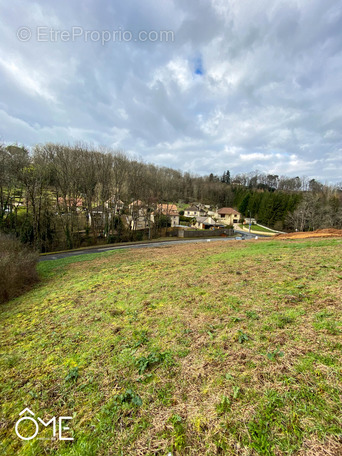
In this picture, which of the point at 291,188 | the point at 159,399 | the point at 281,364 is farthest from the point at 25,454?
the point at 291,188

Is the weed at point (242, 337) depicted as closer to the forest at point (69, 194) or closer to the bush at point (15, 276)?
the bush at point (15, 276)

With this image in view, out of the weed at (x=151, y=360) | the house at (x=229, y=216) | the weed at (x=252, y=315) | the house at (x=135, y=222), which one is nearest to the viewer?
the weed at (x=151, y=360)

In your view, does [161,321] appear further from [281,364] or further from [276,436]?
[276,436]

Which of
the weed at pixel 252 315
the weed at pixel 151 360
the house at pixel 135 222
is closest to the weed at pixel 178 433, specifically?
the weed at pixel 151 360

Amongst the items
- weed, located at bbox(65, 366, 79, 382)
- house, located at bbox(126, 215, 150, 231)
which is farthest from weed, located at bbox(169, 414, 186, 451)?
house, located at bbox(126, 215, 150, 231)

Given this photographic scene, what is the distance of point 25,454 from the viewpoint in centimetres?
193

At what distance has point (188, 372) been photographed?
8.61 ft

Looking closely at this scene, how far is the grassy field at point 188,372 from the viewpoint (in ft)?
6.04

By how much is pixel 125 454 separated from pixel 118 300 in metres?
3.90

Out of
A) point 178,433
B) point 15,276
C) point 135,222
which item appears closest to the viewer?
point 178,433

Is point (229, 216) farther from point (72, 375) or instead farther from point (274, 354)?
point (72, 375)

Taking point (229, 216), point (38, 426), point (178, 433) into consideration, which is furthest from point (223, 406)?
point (229, 216)

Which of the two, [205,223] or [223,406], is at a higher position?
[205,223]

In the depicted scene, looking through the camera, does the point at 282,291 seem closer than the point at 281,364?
No
